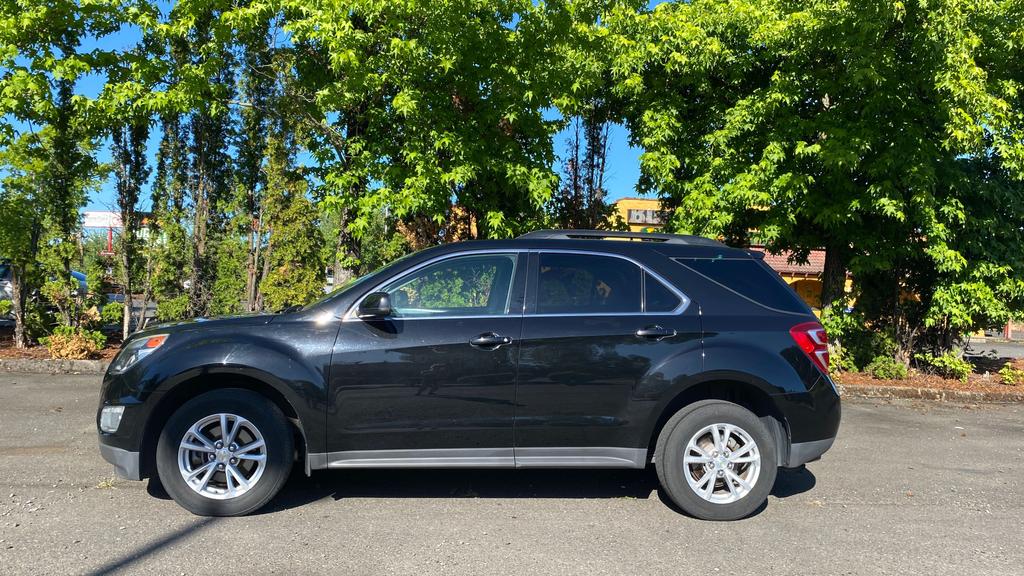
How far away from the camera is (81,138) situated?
33.4ft

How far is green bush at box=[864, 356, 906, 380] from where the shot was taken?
33.3ft

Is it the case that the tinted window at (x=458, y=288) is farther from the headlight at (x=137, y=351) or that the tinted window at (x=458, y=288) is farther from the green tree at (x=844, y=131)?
the green tree at (x=844, y=131)

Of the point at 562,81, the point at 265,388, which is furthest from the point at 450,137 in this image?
the point at 265,388

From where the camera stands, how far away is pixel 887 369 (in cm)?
1019

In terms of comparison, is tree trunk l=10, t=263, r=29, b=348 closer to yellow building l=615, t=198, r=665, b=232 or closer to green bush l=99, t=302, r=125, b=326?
green bush l=99, t=302, r=125, b=326

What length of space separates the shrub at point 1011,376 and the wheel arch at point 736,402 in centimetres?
797

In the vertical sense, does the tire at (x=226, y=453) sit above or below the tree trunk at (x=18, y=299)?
below

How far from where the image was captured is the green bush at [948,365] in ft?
32.9

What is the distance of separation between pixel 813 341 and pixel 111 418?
15.3 feet

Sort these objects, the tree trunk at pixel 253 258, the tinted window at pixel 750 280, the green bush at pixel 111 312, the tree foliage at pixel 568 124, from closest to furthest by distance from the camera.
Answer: the tinted window at pixel 750 280 < the tree foliage at pixel 568 124 < the green bush at pixel 111 312 < the tree trunk at pixel 253 258

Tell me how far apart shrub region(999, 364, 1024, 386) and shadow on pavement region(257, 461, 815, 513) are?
673 cm

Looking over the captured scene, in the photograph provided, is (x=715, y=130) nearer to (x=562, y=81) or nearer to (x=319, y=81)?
(x=562, y=81)

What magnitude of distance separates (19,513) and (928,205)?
9890mm

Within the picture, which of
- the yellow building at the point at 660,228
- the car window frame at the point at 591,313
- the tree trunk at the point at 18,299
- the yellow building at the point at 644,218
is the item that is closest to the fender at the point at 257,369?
the car window frame at the point at 591,313
